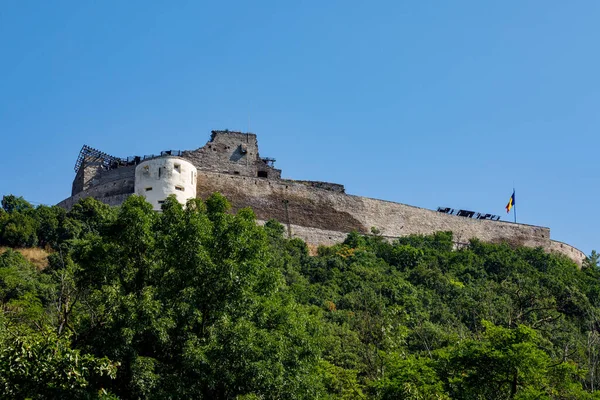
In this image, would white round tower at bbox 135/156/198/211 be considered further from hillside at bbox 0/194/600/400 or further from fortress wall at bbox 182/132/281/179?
hillside at bbox 0/194/600/400

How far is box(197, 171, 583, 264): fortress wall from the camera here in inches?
1784

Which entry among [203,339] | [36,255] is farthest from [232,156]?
[203,339]

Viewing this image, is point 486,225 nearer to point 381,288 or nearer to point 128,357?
point 381,288

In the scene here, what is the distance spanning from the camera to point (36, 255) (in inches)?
1457

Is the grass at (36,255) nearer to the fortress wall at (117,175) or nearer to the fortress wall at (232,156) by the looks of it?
the fortress wall at (117,175)

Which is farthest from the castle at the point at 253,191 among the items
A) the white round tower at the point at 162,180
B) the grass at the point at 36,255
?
the grass at the point at 36,255

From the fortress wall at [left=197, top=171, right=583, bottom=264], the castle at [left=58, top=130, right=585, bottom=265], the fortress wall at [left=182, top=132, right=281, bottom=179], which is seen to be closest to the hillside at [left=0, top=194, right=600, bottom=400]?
the castle at [left=58, top=130, right=585, bottom=265]

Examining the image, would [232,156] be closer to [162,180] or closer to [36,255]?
[162,180]

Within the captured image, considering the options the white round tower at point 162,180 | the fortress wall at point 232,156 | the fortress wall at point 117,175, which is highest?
the fortress wall at point 232,156

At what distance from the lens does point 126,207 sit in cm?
1928

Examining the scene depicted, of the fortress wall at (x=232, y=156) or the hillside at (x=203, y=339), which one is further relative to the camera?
the fortress wall at (x=232, y=156)

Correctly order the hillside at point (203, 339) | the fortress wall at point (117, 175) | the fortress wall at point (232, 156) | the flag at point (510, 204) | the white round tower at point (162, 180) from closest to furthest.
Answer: the hillside at point (203, 339) < the white round tower at point (162, 180) < the fortress wall at point (117, 175) < the fortress wall at point (232, 156) < the flag at point (510, 204)

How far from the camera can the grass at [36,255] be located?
36041 millimetres

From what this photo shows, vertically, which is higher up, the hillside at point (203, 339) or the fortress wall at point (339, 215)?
the fortress wall at point (339, 215)
